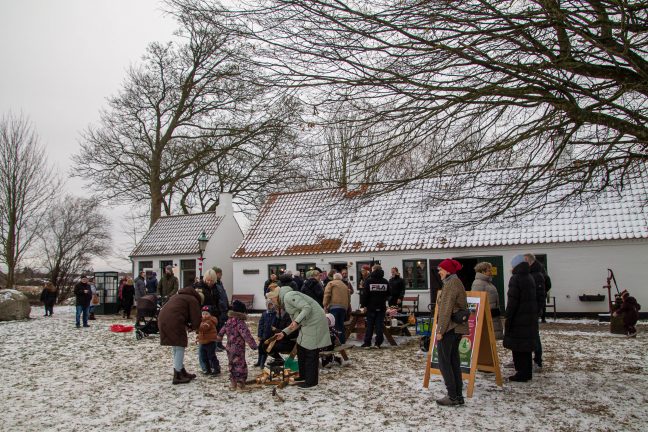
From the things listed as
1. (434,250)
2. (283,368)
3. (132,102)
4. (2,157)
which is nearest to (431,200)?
(283,368)

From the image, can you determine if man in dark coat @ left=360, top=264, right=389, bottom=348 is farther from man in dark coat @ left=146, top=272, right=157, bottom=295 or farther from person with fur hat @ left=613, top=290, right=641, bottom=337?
man in dark coat @ left=146, top=272, right=157, bottom=295

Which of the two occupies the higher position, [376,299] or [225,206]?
[225,206]

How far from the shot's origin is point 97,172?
3098 cm

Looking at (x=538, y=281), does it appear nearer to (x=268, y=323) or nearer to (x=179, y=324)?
(x=268, y=323)

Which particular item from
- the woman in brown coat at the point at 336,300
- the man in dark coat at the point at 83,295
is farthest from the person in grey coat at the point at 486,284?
the man in dark coat at the point at 83,295

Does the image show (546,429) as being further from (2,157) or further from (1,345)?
(2,157)

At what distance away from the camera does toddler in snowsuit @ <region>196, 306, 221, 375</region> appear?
9984 mm

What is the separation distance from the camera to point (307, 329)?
8.91 meters

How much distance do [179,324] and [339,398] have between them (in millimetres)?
2923

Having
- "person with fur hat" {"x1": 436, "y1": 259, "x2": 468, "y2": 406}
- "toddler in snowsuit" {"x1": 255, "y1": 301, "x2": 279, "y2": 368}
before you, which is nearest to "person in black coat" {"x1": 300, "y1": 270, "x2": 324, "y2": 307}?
"toddler in snowsuit" {"x1": 255, "y1": 301, "x2": 279, "y2": 368}

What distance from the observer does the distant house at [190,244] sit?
2997 cm

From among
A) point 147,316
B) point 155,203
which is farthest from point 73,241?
point 147,316

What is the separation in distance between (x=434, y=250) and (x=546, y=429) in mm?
15940

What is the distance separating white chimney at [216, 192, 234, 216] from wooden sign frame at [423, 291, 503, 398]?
2334 centimetres
